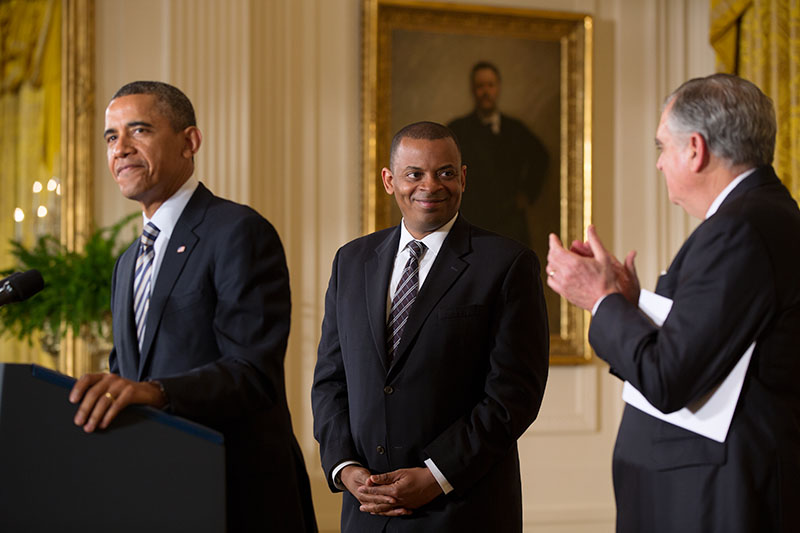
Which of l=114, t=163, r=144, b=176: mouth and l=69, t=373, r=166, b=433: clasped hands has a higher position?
l=114, t=163, r=144, b=176: mouth

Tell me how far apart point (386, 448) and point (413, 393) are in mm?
178

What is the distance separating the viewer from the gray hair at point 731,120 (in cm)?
194

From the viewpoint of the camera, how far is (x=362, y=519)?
2.44 meters

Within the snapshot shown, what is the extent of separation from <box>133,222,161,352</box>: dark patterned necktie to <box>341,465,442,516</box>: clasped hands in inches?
28.8

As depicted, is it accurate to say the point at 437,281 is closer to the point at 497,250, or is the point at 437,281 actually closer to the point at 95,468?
the point at 497,250

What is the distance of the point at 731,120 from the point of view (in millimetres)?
1933

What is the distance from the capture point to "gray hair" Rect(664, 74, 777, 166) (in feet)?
6.35

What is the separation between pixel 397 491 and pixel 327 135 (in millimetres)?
3565

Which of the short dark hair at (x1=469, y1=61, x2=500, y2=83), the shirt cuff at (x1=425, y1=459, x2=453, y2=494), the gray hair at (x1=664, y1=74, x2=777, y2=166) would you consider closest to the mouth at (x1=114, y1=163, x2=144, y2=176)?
the shirt cuff at (x1=425, y1=459, x2=453, y2=494)

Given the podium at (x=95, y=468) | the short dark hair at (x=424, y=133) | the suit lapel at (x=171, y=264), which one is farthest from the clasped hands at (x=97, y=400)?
the short dark hair at (x=424, y=133)

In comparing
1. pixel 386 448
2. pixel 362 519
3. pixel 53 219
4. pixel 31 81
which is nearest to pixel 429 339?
pixel 386 448

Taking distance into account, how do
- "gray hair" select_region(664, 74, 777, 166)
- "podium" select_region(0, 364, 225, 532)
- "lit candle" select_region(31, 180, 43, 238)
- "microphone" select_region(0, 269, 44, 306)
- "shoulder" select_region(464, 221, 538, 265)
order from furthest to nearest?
"lit candle" select_region(31, 180, 43, 238), "shoulder" select_region(464, 221, 538, 265), "gray hair" select_region(664, 74, 777, 166), "microphone" select_region(0, 269, 44, 306), "podium" select_region(0, 364, 225, 532)

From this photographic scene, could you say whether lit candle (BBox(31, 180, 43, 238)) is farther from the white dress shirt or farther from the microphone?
the microphone

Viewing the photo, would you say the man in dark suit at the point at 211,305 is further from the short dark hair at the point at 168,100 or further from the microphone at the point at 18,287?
the microphone at the point at 18,287
